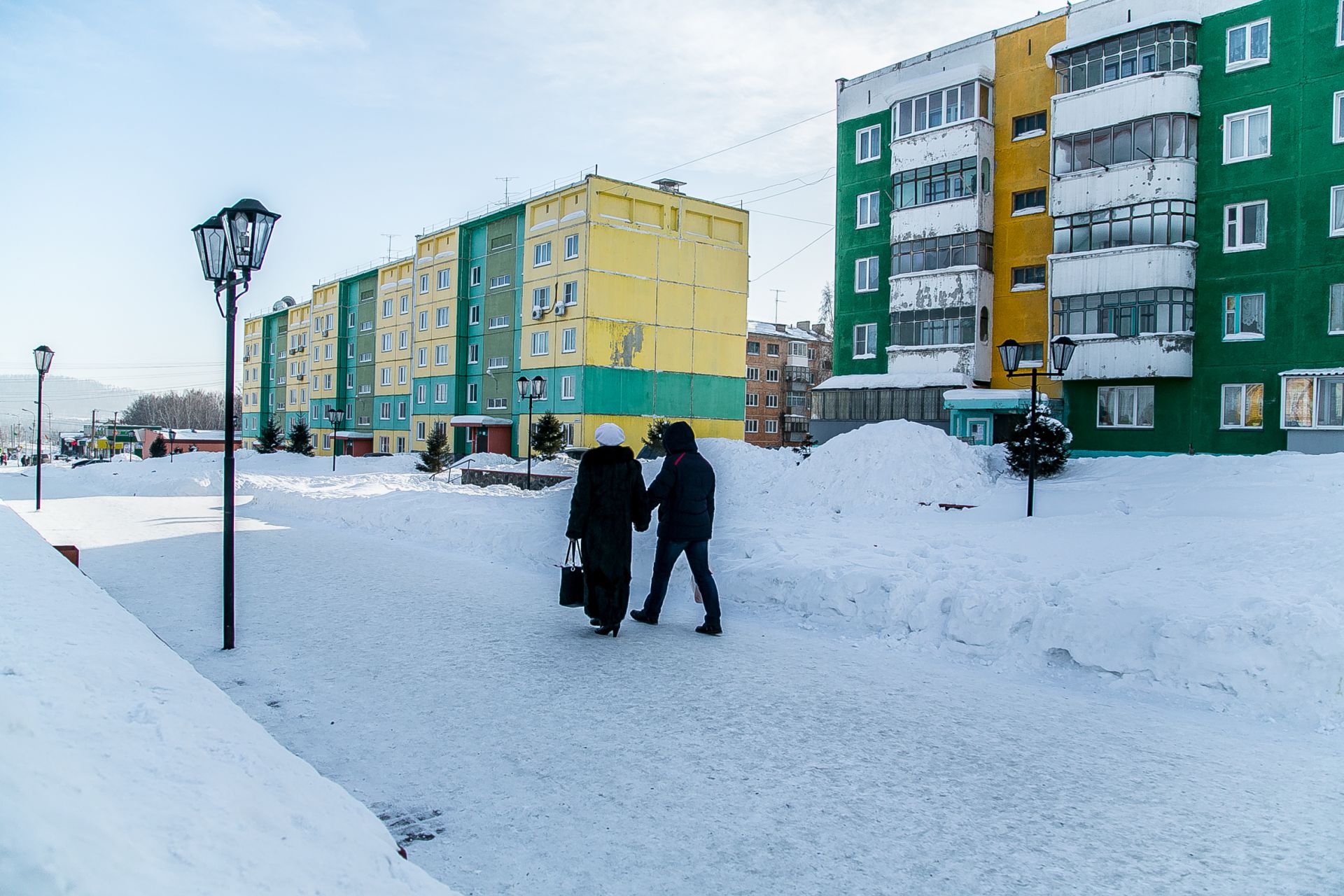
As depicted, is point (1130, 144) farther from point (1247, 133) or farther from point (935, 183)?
point (935, 183)

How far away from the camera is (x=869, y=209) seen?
33.6 metres

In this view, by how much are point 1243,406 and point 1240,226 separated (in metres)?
4.97

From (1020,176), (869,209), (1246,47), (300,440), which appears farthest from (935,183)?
(300,440)

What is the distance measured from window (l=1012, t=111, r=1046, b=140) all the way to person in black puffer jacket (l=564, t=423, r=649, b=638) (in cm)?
2672

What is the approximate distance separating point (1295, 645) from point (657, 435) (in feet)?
94.1

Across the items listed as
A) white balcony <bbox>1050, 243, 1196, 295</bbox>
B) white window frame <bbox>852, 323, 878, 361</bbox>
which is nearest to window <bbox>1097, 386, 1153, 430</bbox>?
white balcony <bbox>1050, 243, 1196, 295</bbox>

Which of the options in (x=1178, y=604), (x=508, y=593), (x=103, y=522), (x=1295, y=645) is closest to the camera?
(x=1295, y=645)

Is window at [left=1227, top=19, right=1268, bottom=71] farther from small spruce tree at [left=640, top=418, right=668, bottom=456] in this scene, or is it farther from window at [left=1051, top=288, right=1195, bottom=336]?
small spruce tree at [left=640, top=418, right=668, bottom=456]

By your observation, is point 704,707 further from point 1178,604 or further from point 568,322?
point 568,322

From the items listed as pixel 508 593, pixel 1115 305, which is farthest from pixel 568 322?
pixel 508 593

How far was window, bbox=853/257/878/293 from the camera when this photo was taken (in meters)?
33.4

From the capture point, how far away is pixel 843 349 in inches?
1350

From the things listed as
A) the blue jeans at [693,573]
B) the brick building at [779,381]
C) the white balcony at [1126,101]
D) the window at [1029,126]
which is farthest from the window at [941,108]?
the brick building at [779,381]

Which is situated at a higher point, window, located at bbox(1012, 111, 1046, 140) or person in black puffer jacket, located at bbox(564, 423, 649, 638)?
window, located at bbox(1012, 111, 1046, 140)
